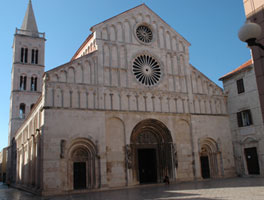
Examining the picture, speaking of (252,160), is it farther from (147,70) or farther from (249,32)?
(249,32)

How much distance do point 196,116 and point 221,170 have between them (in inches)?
226

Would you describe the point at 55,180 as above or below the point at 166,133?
below

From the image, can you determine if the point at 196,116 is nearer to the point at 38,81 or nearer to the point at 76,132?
the point at 76,132

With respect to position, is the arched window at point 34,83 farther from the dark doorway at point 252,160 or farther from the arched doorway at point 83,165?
the dark doorway at point 252,160

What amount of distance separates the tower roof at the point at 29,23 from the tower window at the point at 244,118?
38.1m

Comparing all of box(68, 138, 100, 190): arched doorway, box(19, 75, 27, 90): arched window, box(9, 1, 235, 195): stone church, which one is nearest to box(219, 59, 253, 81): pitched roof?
box(9, 1, 235, 195): stone church

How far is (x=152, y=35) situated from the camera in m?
28.2

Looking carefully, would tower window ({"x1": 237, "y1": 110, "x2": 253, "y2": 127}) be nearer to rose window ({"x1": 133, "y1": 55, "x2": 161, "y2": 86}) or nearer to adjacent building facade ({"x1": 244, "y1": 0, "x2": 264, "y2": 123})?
rose window ({"x1": 133, "y1": 55, "x2": 161, "y2": 86})

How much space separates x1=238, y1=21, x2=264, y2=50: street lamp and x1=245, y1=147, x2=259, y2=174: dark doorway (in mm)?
21802

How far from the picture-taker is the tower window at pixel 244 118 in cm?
2687

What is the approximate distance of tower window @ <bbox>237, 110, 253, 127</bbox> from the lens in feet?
88.2

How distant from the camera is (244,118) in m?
27.6

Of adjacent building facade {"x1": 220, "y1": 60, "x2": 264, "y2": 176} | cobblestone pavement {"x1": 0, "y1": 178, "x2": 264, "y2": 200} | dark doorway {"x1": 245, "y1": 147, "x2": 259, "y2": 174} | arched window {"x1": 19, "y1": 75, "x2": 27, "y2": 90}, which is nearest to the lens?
cobblestone pavement {"x1": 0, "y1": 178, "x2": 264, "y2": 200}

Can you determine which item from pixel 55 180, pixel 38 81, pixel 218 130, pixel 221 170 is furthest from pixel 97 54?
pixel 38 81
